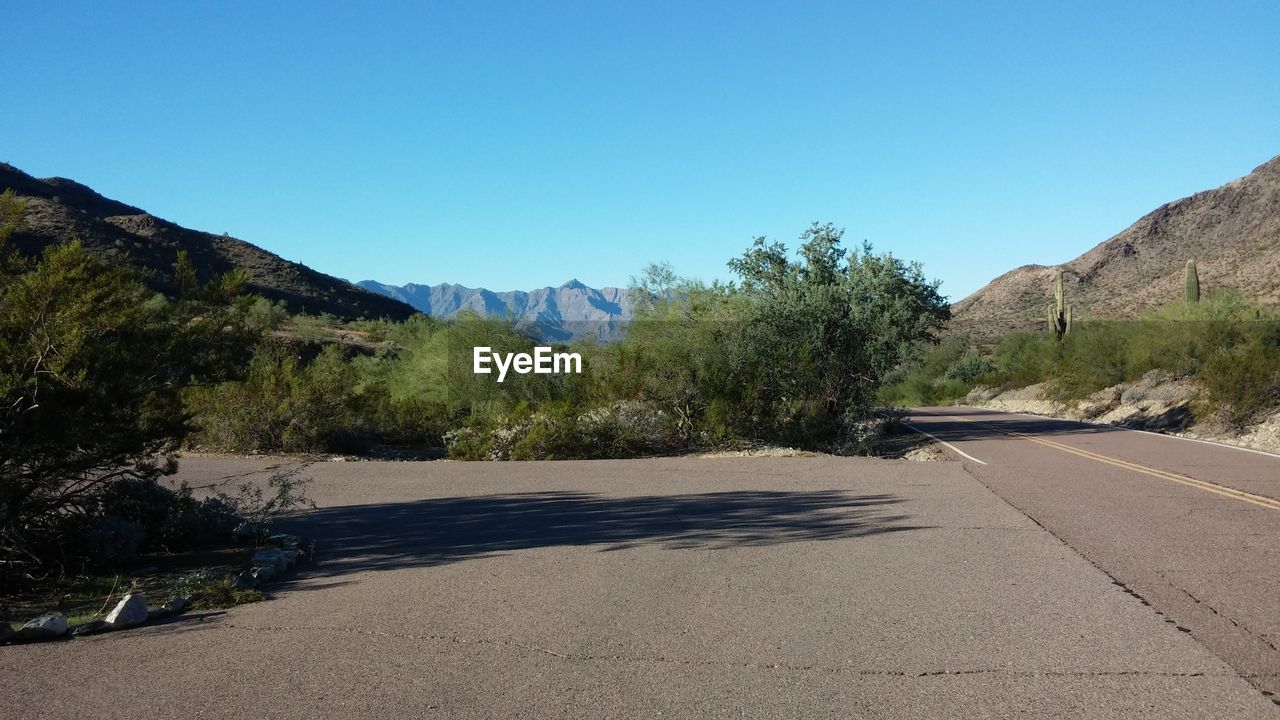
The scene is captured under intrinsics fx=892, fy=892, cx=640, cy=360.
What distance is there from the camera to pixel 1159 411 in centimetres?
2872

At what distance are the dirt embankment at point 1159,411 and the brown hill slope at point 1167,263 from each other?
27.1 metres

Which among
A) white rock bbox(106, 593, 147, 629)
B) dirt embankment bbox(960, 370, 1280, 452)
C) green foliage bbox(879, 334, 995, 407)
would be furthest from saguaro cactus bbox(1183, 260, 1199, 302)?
white rock bbox(106, 593, 147, 629)

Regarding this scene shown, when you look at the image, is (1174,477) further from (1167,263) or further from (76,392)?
(1167,263)

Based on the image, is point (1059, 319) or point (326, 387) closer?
point (326, 387)

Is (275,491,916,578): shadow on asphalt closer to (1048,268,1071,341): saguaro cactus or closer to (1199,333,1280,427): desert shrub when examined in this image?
(1199,333,1280,427): desert shrub

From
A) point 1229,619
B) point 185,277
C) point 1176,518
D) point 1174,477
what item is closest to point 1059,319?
point 1174,477

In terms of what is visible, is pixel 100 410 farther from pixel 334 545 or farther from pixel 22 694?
pixel 22 694

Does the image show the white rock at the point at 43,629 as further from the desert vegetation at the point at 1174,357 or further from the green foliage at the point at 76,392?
the desert vegetation at the point at 1174,357

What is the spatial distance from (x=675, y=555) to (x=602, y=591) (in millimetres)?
1629

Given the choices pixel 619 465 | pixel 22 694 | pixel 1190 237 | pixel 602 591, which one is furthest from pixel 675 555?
pixel 1190 237

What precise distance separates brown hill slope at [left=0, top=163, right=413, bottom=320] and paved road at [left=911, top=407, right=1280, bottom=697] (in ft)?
149

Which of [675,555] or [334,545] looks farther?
[334,545]

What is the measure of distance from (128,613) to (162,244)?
2538 inches

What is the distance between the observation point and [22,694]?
5145 millimetres
